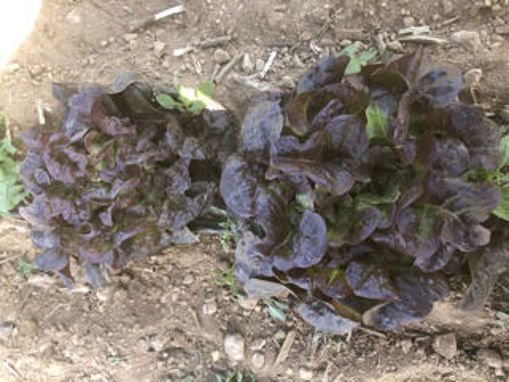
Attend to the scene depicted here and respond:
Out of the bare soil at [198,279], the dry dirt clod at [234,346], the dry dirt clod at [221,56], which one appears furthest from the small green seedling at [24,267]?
the dry dirt clod at [221,56]

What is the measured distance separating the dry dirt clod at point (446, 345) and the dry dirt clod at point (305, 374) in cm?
68

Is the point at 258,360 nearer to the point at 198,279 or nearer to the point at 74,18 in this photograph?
the point at 198,279

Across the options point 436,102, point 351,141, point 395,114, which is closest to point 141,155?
point 351,141

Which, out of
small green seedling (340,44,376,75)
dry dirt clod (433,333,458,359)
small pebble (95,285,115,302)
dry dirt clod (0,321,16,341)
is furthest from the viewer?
dry dirt clod (0,321,16,341)

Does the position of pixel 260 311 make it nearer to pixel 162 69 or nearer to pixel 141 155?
pixel 141 155

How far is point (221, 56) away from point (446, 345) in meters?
1.97

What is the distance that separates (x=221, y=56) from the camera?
3053 mm

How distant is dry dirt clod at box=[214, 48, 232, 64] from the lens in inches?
120

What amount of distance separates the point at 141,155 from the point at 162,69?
73cm

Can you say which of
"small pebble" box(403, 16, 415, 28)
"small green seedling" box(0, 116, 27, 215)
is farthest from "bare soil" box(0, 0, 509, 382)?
"small green seedling" box(0, 116, 27, 215)

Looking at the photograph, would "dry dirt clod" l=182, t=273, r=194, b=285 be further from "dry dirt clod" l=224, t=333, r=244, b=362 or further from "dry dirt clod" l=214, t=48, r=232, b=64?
"dry dirt clod" l=214, t=48, r=232, b=64

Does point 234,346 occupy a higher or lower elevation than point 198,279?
lower

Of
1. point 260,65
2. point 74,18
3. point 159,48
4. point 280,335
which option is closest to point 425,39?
point 260,65

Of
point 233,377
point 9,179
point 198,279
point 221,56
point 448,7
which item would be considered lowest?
point 233,377
